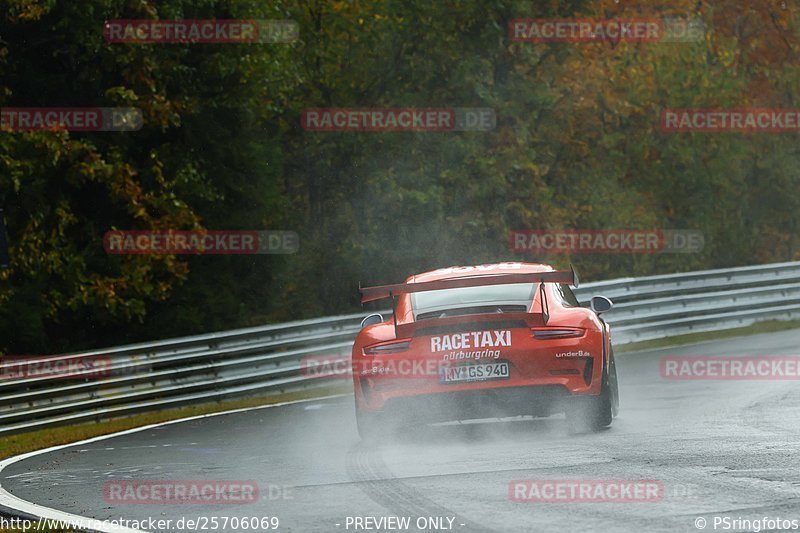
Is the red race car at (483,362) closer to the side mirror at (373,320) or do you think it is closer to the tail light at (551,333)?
the tail light at (551,333)

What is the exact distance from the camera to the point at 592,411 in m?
11.3

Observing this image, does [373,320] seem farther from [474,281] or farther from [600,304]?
[600,304]

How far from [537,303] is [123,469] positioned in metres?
3.39

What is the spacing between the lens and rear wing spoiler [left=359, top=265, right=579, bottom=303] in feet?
36.0

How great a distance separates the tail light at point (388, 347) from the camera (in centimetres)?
1125

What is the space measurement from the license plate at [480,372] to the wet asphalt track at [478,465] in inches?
19.3

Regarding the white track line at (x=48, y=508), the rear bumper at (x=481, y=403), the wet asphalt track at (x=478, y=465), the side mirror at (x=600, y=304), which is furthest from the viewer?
the side mirror at (x=600, y=304)

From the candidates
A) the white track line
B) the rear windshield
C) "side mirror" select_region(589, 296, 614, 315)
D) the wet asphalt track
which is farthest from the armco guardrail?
"side mirror" select_region(589, 296, 614, 315)

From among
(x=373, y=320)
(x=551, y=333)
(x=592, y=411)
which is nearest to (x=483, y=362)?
(x=551, y=333)

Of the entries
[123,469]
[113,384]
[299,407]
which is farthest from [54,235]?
[123,469]

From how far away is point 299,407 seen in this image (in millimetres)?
16406

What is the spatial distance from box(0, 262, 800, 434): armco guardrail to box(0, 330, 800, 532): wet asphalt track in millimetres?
3040

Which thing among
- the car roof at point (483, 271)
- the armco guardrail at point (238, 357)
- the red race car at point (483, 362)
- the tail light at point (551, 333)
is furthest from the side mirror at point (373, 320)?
the armco guardrail at point (238, 357)

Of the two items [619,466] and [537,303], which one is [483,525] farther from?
[537,303]
